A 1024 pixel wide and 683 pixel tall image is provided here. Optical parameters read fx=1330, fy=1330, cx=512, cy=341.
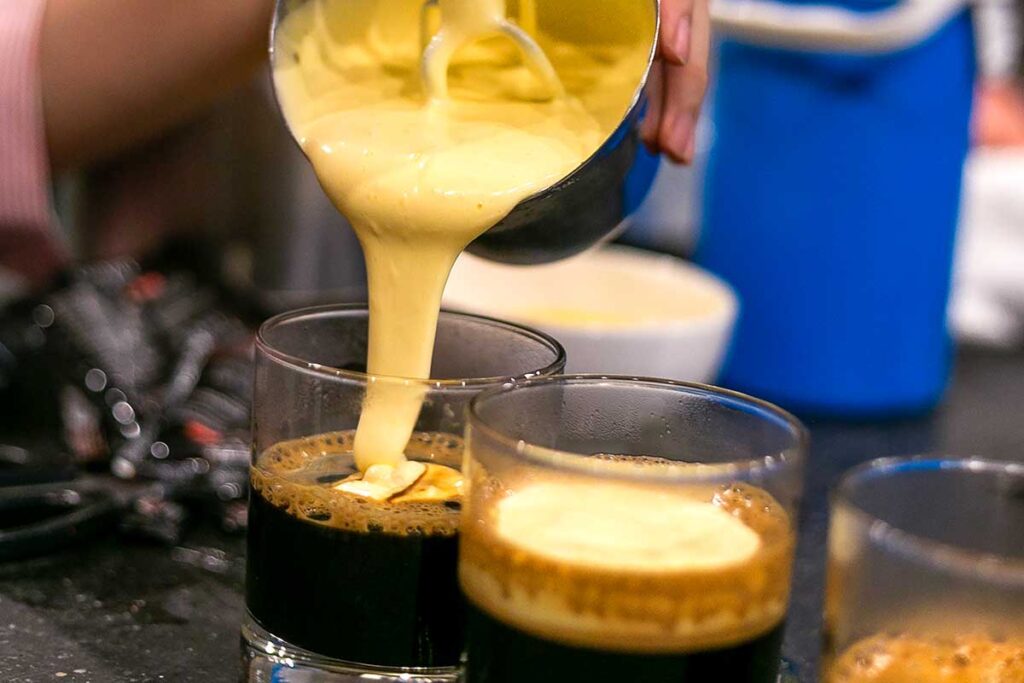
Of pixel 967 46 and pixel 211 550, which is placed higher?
pixel 967 46

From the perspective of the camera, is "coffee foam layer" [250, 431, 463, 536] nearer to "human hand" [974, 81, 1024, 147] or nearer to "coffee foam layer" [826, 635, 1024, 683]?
"coffee foam layer" [826, 635, 1024, 683]

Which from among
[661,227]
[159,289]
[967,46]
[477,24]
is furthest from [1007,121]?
[477,24]

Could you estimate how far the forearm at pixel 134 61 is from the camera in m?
1.08

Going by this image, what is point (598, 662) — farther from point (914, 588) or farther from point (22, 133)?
point (22, 133)

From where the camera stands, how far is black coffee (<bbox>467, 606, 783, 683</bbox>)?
571mm

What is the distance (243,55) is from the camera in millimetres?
1105

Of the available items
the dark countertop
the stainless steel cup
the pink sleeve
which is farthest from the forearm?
the dark countertop

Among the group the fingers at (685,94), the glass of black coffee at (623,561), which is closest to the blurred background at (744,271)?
the fingers at (685,94)

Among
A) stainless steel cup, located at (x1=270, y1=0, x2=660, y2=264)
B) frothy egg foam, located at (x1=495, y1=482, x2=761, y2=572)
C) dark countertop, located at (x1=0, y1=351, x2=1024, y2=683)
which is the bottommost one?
dark countertop, located at (x1=0, y1=351, x2=1024, y2=683)

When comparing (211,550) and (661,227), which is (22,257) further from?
(661,227)

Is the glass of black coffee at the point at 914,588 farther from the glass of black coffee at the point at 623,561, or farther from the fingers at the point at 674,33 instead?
the fingers at the point at 674,33

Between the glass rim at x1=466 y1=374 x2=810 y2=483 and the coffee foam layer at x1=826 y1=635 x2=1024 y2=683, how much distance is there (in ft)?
0.28

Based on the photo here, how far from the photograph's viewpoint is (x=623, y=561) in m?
0.56

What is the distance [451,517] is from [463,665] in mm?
74
